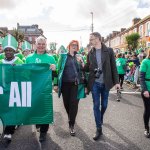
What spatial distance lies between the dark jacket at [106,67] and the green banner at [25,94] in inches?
34.6

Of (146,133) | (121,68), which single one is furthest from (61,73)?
(121,68)

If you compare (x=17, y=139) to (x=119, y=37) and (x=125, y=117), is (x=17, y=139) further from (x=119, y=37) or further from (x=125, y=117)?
(x=119, y=37)

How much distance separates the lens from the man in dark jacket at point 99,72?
18.1 ft

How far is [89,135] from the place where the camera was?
5.60 m

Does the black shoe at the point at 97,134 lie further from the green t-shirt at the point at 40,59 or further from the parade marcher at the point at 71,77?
the green t-shirt at the point at 40,59

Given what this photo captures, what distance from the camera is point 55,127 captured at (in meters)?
6.23

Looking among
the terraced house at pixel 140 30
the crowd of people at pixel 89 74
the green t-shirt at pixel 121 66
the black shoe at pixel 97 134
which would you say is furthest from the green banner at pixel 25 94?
the terraced house at pixel 140 30

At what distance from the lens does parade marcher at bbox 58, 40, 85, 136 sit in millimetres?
5707

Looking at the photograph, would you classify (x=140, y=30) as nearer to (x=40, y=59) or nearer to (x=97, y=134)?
(x=40, y=59)

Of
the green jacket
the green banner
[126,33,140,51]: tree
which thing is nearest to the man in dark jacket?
the green jacket

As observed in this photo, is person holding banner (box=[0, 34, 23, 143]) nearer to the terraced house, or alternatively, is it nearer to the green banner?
the green banner

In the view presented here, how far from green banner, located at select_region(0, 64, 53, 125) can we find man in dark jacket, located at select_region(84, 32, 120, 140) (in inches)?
35.5

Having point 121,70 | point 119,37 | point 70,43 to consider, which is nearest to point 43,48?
point 70,43

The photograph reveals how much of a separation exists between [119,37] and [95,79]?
240 ft
